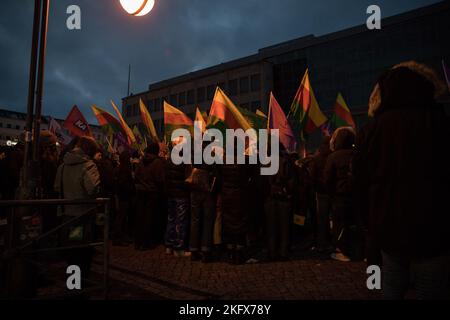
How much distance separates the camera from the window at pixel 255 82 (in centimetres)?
4983

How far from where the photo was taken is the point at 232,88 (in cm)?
5378

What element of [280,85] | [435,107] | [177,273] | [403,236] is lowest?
[177,273]

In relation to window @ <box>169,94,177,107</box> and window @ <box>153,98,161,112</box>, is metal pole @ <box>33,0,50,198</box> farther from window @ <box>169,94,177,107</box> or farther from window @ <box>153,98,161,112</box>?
window @ <box>153,98,161,112</box>

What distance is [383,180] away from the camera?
2.16 m

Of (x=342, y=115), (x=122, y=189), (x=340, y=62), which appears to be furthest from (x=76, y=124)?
(x=340, y=62)

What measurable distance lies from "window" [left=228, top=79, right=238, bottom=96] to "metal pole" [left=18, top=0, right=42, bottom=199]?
49.1 m

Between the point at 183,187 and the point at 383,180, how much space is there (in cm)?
487

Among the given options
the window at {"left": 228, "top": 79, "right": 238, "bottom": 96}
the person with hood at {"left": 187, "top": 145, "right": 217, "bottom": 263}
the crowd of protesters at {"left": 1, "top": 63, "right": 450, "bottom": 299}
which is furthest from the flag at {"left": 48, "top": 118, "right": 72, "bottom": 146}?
the window at {"left": 228, "top": 79, "right": 238, "bottom": 96}

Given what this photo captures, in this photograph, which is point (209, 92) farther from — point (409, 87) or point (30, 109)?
point (409, 87)

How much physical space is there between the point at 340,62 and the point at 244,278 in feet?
139

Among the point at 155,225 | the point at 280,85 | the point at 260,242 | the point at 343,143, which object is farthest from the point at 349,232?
the point at 280,85

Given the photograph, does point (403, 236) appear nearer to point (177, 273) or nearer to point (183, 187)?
point (177, 273)

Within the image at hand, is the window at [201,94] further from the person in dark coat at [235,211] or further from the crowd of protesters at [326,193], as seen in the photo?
the person in dark coat at [235,211]

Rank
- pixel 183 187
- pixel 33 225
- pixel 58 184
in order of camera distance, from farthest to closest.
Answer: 1. pixel 183 187
2. pixel 58 184
3. pixel 33 225
